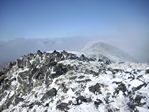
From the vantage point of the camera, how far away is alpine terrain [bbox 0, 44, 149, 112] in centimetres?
5997

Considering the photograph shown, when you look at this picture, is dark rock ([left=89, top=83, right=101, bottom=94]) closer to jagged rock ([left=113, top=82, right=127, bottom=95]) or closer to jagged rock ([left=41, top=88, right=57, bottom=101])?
jagged rock ([left=113, top=82, right=127, bottom=95])

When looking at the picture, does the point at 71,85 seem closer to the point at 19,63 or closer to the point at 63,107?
the point at 63,107

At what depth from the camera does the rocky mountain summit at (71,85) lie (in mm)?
59969

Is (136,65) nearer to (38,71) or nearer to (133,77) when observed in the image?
(133,77)

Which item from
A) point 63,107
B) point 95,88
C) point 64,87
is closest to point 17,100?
point 64,87

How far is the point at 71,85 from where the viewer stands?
226 ft

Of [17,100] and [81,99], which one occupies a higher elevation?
[81,99]

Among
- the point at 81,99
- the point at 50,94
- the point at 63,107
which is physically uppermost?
the point at 81,99

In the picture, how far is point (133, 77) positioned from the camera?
6800cm

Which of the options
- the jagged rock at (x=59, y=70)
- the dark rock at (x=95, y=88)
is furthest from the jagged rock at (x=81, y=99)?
the jagged rock at (x=59, y=70)

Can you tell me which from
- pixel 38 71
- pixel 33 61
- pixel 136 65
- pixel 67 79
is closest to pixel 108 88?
pixel 67 79

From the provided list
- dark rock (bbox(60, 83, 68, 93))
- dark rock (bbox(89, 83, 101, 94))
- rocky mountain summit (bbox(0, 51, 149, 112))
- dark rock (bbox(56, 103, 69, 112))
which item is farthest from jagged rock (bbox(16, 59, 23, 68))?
dark rock (bbox(89, 83, 101, 94))

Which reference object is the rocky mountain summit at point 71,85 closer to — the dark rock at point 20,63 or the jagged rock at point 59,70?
the jagged rock at point 59,70

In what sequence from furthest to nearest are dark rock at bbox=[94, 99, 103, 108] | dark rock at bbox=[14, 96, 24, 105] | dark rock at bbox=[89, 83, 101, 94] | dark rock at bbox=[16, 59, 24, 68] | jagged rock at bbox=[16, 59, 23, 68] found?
jagged rock at bbox=[16, 59, 23, 68] < dark rock at bbox=[16, 59, 24, 68] < dark rock at bbox=[14, 96, 24, 105] < dark rock at bbox=[89, 83, 101, 94] < dark rock at bbox=[94, 99, 103, 108]
